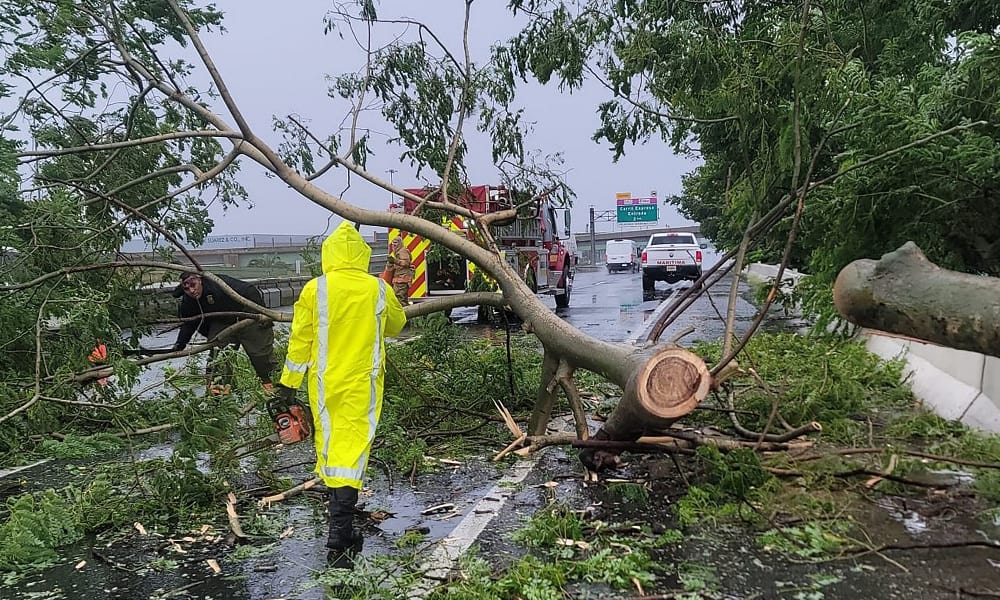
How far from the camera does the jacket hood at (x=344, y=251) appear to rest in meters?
3.83

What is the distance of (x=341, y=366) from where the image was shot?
3.69 metres

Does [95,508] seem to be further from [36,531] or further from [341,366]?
[341,366]

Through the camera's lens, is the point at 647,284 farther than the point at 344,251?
Yes

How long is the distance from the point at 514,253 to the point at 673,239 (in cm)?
1470

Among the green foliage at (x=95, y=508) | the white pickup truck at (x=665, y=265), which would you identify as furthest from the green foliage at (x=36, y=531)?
the white pickup truck at (x=665, y=265)

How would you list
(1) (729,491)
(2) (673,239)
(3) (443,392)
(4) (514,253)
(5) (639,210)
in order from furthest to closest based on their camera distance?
(5) (639,210) < (2) (673,239) < (4) (514,253) < (3) (443,392) < (1) (729,491)

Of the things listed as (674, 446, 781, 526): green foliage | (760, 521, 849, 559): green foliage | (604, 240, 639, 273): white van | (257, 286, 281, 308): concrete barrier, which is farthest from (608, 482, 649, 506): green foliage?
(604, 240, 639, 273): white van

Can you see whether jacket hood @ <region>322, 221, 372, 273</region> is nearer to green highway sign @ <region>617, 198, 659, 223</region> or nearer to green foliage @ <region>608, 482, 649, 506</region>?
green foliage @ <region>608, 482, 649, 506</region>

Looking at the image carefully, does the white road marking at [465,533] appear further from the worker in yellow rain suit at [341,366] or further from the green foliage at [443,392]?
the green foliage at [443,392]

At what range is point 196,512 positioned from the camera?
4.13 m

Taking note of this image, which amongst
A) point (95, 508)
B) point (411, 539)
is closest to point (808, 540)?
point (411, 539)

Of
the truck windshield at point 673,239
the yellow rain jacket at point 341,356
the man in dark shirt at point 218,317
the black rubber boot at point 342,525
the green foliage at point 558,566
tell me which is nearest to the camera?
the green foliage at point 558,566

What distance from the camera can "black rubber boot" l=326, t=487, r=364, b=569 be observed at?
3.52 metres

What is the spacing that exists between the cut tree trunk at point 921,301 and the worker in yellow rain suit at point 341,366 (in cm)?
217
